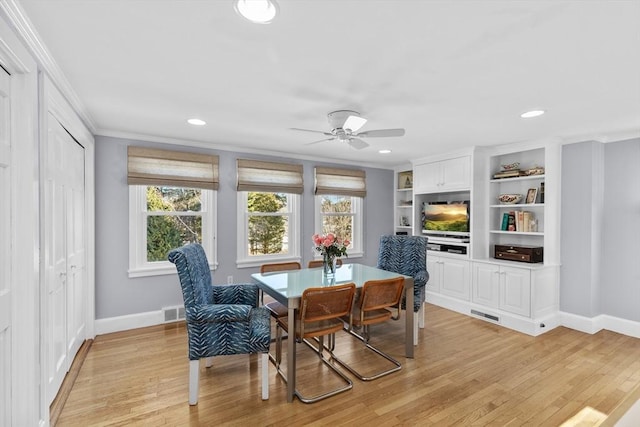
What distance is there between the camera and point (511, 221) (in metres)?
4.29

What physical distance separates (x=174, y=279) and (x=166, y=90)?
2469 millimetres

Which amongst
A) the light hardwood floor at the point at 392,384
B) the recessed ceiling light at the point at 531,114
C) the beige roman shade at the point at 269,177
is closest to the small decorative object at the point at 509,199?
the recessed ceiling light at the point at 531,114

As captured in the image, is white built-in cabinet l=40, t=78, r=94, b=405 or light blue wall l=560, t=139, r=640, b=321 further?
light blue wall l=560, t=139, r=640, b=321

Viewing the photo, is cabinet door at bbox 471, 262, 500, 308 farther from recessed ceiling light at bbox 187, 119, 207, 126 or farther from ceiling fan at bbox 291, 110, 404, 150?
recessed ceiling light at bbox 187, 119, 207, 126

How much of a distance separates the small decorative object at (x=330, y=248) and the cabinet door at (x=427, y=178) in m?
2.43

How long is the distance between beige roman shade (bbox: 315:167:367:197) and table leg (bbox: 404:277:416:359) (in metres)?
2.35

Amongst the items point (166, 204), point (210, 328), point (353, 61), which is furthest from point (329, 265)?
point (166, 204)

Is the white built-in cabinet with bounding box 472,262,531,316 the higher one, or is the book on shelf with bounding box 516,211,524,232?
the book on shelf with bounding box 516,211,524,232

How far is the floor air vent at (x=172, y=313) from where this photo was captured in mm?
3864

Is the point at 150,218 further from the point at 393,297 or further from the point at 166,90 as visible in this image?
the point at 393,297

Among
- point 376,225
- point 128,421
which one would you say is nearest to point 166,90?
point 128,421

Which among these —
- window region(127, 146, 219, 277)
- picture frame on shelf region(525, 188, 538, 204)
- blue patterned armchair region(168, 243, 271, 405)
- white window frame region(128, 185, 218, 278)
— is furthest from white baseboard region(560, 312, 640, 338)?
white window frame region(128, 185, 218, 278)

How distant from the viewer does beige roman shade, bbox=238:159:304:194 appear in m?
4.33

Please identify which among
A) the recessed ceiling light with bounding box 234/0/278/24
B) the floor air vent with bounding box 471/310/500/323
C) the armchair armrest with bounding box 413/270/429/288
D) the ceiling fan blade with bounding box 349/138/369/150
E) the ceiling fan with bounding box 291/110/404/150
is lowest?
the floor air vent with bounding box 471/310/500/323
